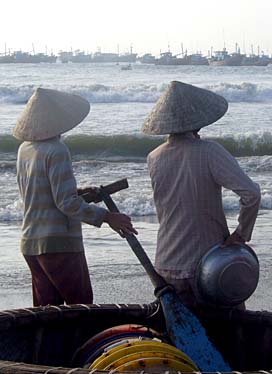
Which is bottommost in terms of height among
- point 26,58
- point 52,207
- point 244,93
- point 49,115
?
point 26,58

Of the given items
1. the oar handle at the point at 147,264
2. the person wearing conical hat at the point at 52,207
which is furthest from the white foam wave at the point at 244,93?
the oar handle at the point at 147,264

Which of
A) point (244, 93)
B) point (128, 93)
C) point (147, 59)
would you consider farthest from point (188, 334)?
point (147, 59)

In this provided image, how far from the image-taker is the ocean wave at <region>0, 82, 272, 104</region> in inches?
1270

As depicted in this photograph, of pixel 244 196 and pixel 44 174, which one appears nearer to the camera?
pixel 244 196

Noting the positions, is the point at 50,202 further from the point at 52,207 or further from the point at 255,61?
the point at 255,61

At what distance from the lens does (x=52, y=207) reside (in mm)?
4992

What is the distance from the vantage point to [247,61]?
7700 cm

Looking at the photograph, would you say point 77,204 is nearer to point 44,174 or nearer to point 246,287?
point 44,174

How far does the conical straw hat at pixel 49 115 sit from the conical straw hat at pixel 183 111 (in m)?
0.47

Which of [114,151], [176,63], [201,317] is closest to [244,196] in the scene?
[201,317]

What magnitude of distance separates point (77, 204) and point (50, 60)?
3021 inches

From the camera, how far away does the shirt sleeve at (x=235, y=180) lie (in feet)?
14.4

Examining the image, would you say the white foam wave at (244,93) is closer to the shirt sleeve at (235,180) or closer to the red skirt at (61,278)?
the red skirt at (61,278)

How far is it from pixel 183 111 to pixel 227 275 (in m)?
0.79
